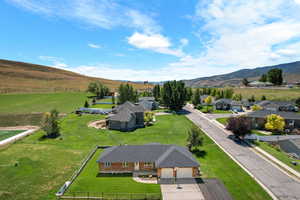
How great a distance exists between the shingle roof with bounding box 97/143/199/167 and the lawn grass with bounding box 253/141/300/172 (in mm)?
15458

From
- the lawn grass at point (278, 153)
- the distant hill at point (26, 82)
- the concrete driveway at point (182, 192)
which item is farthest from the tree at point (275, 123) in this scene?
the distant hill at point (26, 82)

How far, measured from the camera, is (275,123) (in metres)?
36.5

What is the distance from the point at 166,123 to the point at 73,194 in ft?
104

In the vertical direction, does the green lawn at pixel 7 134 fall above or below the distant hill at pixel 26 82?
below

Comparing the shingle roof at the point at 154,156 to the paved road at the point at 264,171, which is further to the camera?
the shingle roof at the point at 154,156

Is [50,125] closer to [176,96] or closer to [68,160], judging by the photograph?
[68,160]

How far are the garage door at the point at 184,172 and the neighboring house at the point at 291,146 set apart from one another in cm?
2093

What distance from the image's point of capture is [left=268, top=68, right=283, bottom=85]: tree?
110 m

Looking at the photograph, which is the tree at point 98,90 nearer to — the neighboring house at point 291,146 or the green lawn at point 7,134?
the green lawn at point 7,134

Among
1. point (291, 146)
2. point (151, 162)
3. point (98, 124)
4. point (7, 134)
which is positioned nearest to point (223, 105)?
point (291, 146)

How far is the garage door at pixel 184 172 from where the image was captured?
2155 cm

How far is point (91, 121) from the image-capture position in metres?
48.4

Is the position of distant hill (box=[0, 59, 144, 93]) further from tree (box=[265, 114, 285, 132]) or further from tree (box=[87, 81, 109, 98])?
tree (box=[265, 114, 285, 132])

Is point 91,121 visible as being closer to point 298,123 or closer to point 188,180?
point 188,180
